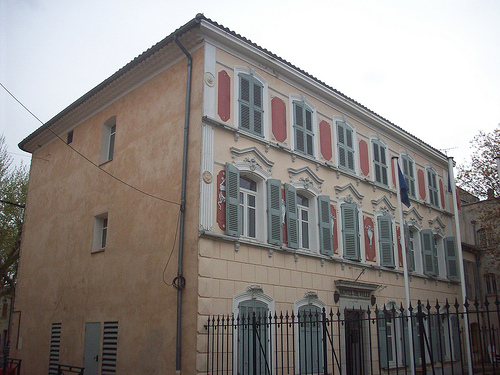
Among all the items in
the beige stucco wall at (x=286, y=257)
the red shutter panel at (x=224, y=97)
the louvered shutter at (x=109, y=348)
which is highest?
the red shutter panel at (x=224, y=97)

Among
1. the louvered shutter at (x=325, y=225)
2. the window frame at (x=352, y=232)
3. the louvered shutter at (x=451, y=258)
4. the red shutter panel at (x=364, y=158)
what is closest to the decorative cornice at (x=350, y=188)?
the window frame at (x=352, y=232)

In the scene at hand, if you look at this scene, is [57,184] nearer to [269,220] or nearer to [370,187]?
[269,220]

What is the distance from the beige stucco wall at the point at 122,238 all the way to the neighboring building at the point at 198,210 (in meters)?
0.06

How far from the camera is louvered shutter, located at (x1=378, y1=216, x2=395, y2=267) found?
18.6 meters

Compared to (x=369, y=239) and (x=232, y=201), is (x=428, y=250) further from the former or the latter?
(x=232, y=201)

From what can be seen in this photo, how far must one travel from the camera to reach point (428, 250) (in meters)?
21.6

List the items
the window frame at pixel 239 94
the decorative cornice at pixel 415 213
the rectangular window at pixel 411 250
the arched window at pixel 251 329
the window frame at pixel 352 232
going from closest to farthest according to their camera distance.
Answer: the arched window at pixel 251 329 → the window frame at pixel 239 94 → the window frame at pixel 352 232 → the rectangular window at pixel 411 250 → the decorative cornice at pixel 415 213

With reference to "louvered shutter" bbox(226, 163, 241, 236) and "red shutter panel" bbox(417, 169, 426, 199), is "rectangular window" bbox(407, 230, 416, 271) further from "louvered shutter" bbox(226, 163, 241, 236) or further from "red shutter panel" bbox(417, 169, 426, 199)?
"louvered shutter" bbox(226, 163, 241, 236)

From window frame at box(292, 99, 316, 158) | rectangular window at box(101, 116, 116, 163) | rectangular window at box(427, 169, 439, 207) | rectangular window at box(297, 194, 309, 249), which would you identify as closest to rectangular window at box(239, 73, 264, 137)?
window frame at box(292, 99, 316, 158)

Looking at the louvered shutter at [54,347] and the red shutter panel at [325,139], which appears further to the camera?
the red shutter panel at [325,139]

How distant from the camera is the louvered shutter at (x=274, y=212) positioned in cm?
1398

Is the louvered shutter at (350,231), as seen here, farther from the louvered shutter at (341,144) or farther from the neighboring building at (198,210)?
the louvered shutter at (341,144)

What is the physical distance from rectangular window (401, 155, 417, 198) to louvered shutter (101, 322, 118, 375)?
1363 centimetres

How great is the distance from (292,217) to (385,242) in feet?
18.4
